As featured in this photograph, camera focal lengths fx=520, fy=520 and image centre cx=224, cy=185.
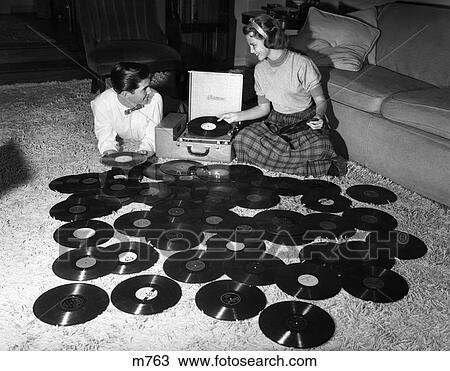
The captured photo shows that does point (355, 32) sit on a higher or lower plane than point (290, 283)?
higher

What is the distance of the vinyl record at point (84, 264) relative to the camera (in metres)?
1.52

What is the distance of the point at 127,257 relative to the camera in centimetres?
162

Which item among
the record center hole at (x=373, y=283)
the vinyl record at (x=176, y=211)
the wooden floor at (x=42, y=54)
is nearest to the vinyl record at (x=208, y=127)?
the vinyl record at (x=176, y=211)

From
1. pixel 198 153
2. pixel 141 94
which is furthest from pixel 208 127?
pixel 141 94

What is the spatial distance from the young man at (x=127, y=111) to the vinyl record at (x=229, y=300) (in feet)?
3.10

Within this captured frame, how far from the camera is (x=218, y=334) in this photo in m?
1.33

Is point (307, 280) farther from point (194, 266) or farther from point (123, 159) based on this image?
point (123, 159)

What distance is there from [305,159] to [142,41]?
140 cm

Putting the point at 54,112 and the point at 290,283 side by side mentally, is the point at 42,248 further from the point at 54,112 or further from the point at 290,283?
the point at 54,112

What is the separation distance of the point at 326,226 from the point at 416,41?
4.44 feet

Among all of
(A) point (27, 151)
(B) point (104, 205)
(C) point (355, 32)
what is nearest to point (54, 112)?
(A) point (27, 151)

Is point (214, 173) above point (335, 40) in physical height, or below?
below

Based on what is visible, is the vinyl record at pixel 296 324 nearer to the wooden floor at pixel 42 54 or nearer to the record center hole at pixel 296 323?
the record center hole at pixel 296 323

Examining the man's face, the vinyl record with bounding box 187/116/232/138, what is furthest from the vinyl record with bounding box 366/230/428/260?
the man's face
